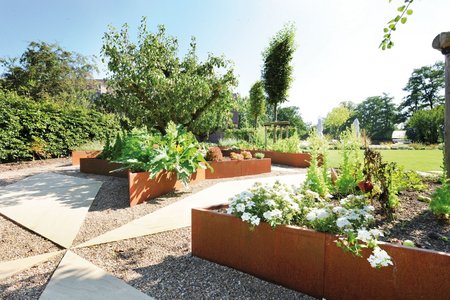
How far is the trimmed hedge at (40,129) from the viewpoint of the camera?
29.3 feet

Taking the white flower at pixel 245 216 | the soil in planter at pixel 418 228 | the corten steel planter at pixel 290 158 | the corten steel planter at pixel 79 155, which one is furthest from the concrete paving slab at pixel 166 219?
the corten steel planter at pixel 79 155

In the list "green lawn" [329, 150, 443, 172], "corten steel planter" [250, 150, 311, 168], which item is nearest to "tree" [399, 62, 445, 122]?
"green lawn" [329, 150, 443, 172]

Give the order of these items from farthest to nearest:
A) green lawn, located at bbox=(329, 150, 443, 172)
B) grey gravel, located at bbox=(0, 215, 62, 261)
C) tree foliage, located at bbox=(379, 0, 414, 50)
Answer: green lawn, located at bbox=(329, 150, 443, 172) < grey gravel, located at bbox=(0, 215, 62, 261) < tree foliage, located at bbox=(379, 0, 414, 50)

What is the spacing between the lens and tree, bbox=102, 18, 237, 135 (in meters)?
7.86

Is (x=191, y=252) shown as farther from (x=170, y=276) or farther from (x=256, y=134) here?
(x=256, y=134)

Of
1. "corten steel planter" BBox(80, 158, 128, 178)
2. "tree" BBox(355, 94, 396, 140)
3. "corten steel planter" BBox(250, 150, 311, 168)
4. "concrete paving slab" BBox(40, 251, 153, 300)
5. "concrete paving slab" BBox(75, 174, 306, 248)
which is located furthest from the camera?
"tree" BBox(355, 94, 396, 140)

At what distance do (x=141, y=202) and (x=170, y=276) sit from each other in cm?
250

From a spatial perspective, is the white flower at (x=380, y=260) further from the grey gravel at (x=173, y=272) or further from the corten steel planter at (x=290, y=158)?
the corten steel planter at (x=290, y=158)

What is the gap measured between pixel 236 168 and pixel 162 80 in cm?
330

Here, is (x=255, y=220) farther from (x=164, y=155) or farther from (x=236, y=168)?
(x=236, y=168)

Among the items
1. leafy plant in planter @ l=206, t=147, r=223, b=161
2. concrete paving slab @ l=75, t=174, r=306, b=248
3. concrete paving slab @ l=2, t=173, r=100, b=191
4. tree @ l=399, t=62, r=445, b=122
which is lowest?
concrete paving slab @ l=75, t=174, r=306, b=248

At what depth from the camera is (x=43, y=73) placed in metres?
21.0

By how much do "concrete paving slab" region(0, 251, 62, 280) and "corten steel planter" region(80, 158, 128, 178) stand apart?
3.97 metres

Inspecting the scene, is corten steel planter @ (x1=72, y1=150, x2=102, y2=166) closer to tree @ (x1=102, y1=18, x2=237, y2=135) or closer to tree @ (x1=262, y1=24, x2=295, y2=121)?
tree @ (x1=102, y1=18, x2=237, y2=135)
